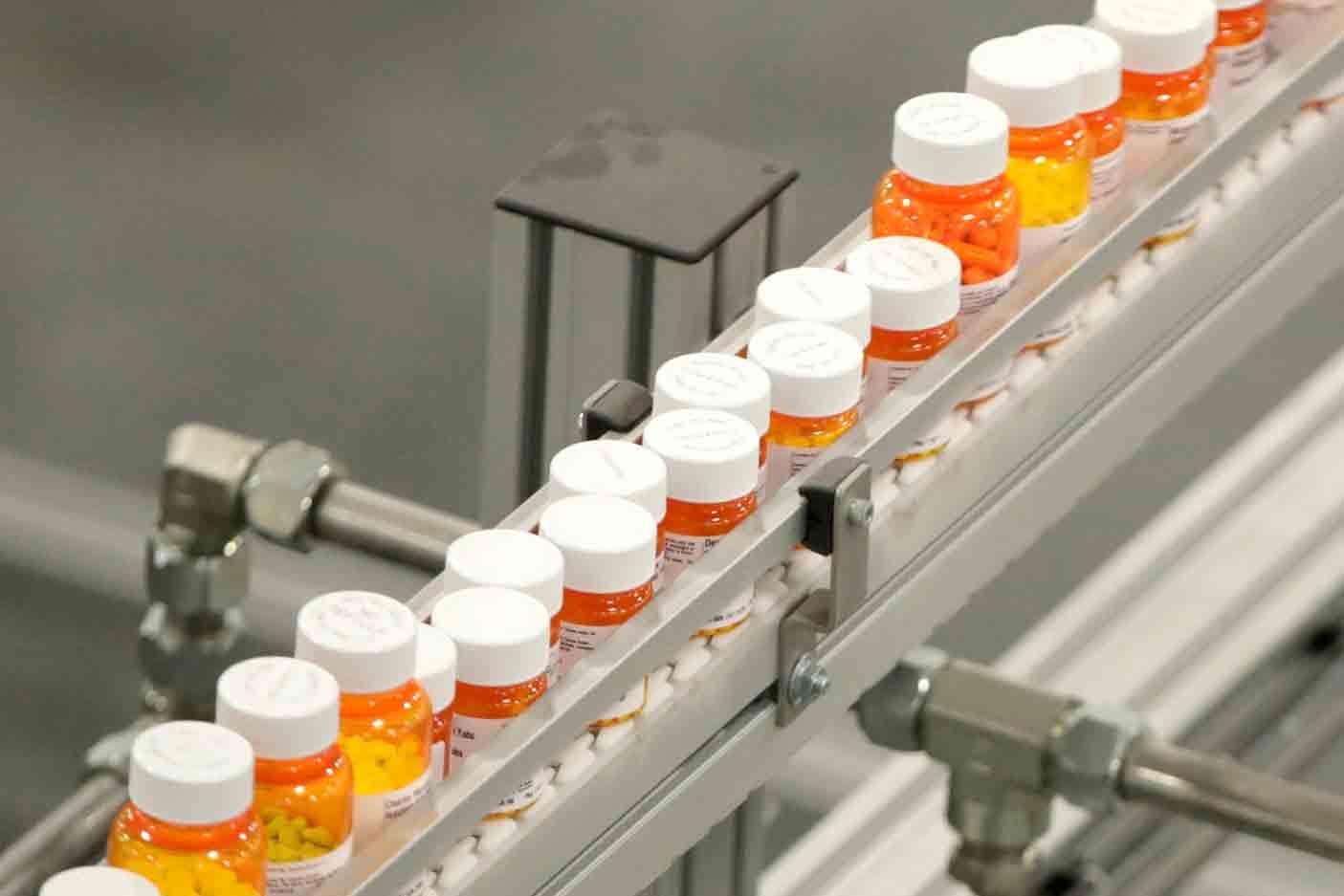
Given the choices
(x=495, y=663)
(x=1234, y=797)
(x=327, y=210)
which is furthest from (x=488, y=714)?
(x=327, y=210)

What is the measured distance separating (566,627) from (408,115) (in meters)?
2.70

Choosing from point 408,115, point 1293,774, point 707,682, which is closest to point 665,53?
point 408,115

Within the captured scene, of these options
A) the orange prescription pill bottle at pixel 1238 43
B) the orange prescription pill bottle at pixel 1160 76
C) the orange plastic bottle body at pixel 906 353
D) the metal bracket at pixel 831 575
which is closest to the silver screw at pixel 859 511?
the metal bracket at pixel 831 575

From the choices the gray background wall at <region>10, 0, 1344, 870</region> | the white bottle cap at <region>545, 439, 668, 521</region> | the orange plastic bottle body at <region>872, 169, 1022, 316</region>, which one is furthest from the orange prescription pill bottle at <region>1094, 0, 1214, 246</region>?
the gray background wall at <region>10, 0, 1344, 870</region>

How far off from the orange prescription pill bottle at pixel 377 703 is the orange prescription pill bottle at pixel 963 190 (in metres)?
0.35

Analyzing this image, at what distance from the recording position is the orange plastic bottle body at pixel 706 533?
43.2 inches

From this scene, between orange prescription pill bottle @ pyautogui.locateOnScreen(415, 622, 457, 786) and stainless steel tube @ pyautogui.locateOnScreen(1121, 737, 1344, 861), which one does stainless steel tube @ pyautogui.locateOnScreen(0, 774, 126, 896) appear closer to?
orange prescription pill bottle @ pyautogui.locateOnScreen(415, 622, 457, 786)

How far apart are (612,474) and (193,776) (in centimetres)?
25

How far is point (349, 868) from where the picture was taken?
3.09ft

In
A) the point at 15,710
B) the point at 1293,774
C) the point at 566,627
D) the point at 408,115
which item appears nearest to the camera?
the point at 566,627

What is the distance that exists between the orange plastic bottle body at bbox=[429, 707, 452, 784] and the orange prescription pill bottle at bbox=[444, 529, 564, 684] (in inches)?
1.9

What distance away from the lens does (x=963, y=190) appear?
1222 millimetres

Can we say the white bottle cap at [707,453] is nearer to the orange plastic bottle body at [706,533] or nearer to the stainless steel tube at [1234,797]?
the orange plastic bottle body at [706,533]

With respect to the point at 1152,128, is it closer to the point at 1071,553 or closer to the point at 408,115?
the point at 1071,553
